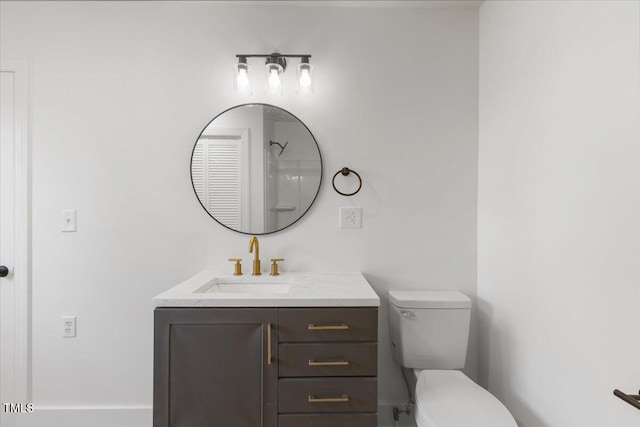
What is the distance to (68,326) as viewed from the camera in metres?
1.76

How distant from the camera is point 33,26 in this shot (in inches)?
69.2

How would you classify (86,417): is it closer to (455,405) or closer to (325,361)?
(325,361)

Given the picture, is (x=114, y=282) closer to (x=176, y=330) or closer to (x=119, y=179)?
(x=119, y=179)

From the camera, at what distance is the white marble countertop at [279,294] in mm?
1254

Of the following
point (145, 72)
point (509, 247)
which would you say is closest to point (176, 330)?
point (145, 72)

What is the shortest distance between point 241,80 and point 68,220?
1.24 metres

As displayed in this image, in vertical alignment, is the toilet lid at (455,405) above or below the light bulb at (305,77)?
below

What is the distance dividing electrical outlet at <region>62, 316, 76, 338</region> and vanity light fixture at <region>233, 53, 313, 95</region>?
157 centimetres

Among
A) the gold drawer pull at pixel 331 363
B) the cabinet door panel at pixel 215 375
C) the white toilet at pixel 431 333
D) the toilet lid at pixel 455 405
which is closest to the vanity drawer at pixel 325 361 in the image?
the gold drawer pull at pixel 331 363

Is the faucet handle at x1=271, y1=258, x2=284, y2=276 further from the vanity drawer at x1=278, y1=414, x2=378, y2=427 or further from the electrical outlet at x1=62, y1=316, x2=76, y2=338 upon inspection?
the electrical outlet at x1=62, y1=316, x2=76, y2=338

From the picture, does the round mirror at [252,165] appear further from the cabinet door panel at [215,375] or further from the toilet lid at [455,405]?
the toilet lid at [455,405]

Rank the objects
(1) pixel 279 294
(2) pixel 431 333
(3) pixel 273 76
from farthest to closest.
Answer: (3) pixel 273 76 → (2) pixel 431 333 → (1) pixel 279 294

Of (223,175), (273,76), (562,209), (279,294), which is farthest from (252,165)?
(562,209)

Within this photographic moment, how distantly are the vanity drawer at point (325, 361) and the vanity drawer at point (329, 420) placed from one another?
158 mm
